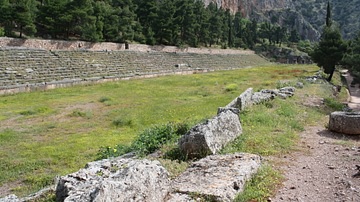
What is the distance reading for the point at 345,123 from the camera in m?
12.0

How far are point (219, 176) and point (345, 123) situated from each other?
7.54 metres

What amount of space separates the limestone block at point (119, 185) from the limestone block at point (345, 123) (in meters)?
8.57

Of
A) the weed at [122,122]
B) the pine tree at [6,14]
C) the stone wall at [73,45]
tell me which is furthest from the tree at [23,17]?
the weed at [122,122]

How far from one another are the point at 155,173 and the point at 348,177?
14.0 ft

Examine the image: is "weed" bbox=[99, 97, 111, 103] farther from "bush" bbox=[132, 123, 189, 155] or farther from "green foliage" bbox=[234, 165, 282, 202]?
"green foliage" bbox=[234, 165, 282, 202]

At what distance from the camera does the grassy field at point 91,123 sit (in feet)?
32.6

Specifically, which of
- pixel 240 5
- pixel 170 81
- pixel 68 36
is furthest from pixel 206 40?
pixel 240 5

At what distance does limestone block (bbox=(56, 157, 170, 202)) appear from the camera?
14.9 feet

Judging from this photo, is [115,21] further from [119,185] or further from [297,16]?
[297,16]

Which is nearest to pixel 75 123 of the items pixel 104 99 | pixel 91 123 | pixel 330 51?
pixel 91 123

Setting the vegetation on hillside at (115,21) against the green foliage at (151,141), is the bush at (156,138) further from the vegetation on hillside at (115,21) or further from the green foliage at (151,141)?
the vegetation on hillside at (115,21)

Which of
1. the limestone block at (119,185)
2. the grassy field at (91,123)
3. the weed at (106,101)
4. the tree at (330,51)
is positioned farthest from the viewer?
the tree at (330,51)

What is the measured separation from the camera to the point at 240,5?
6437 inches

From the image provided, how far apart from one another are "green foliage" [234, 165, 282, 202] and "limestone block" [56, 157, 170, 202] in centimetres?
142
